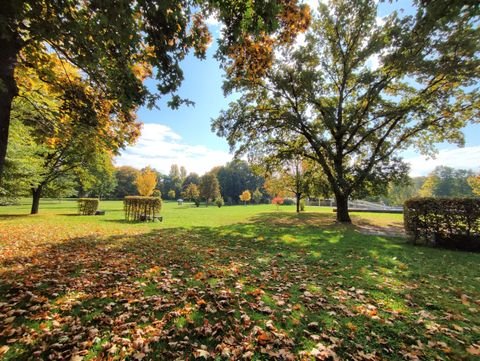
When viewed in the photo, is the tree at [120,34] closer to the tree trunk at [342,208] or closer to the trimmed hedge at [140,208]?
the trimmed hedge at [140,208]

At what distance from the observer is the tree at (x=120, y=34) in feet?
13.6

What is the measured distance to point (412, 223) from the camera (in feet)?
29.8

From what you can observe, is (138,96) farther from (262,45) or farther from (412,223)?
(412,223)

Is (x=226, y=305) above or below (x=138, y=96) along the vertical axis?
below

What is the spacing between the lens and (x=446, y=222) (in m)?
8.45

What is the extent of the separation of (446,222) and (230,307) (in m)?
9.53

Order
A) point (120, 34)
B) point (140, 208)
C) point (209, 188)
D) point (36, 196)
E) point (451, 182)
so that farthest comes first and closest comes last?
1. point (451, 182)
2. point (209, 188)
3. point (36, 196)
4. point (140, 208)
5. point (120, 34)

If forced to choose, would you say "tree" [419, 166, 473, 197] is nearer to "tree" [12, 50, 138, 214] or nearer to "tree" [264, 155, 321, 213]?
"tree" [264, 155, 321, 213]

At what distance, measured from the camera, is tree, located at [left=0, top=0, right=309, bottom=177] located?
4137 millimetres

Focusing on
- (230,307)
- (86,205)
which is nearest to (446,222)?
(230,307)

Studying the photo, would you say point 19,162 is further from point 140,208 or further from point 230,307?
point 230,307

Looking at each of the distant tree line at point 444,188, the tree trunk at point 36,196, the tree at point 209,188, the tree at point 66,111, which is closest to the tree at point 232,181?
the tree at point 209,188

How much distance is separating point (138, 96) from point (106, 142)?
1.85 m

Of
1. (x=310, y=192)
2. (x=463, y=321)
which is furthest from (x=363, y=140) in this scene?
(x=463, y=321)
